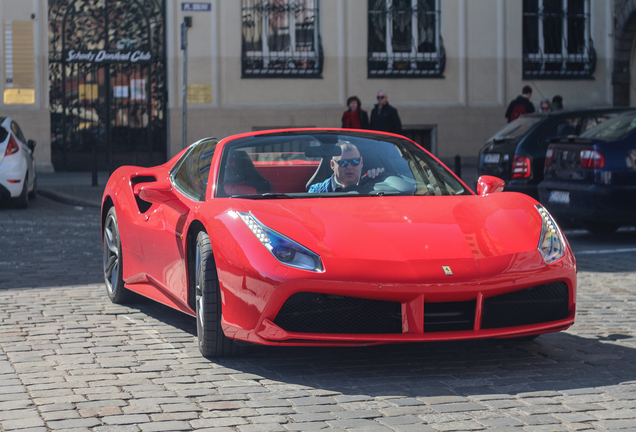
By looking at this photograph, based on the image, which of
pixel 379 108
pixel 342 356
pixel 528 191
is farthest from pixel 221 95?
pixel 342 356

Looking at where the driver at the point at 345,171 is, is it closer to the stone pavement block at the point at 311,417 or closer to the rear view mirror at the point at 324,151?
the rear view mirror at the point at 324,151

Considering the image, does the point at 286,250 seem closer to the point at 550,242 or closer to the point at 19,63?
the point at 550,242

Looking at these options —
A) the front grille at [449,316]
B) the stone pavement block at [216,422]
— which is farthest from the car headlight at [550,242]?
the stone pavement block at [216,422]

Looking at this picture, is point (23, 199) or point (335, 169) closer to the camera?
point (335, 169)

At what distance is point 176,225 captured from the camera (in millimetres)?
5605

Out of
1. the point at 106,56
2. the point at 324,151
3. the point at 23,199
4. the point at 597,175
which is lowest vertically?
the point at 23,199


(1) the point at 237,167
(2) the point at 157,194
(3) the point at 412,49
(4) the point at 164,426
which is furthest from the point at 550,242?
(3) the point at 412,49

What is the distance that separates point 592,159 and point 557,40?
16218 mm

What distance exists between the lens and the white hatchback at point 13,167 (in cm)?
1459

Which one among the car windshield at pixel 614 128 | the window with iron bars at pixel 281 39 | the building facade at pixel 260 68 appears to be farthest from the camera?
the window with iron bars at pixel 281 39

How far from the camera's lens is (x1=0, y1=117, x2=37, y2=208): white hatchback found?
14.6m

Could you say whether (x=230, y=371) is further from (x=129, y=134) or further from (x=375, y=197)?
(x=129, y=134)

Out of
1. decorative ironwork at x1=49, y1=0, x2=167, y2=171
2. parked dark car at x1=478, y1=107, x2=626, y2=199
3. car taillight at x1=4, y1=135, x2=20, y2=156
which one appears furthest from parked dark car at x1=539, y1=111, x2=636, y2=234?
decorative ironwork at x1=49, y1=0, x2=167, y2=171

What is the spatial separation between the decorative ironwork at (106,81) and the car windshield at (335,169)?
17.5m
